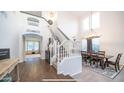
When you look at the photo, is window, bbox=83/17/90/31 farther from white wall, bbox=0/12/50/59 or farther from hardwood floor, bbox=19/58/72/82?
hardwood floor, bbox=19/58/72/82

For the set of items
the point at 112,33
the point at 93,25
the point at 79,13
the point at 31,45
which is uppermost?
the point at 79,13

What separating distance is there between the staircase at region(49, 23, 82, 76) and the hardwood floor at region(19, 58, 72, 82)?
Answer: 0.28 ft

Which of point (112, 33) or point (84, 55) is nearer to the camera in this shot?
point (112, 33)

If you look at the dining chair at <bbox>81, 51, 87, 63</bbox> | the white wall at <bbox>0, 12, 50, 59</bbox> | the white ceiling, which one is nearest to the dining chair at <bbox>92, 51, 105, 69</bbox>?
the dining chair at <bbox>81, 51, 87, 63</bbox>

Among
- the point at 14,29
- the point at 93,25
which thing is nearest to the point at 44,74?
the point at 14,29

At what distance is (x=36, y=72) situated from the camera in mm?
1929

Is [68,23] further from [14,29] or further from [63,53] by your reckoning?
[14,29]

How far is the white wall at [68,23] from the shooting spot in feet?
6.47

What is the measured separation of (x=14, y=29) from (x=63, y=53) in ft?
2.94

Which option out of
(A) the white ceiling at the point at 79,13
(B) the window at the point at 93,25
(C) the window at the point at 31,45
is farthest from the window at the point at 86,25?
(C) the window at the point at 31,45

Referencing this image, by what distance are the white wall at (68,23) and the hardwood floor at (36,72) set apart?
26.5 inches

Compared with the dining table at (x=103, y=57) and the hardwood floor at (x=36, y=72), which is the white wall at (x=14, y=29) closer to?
the hardwood floor at (x=36, y=72)
